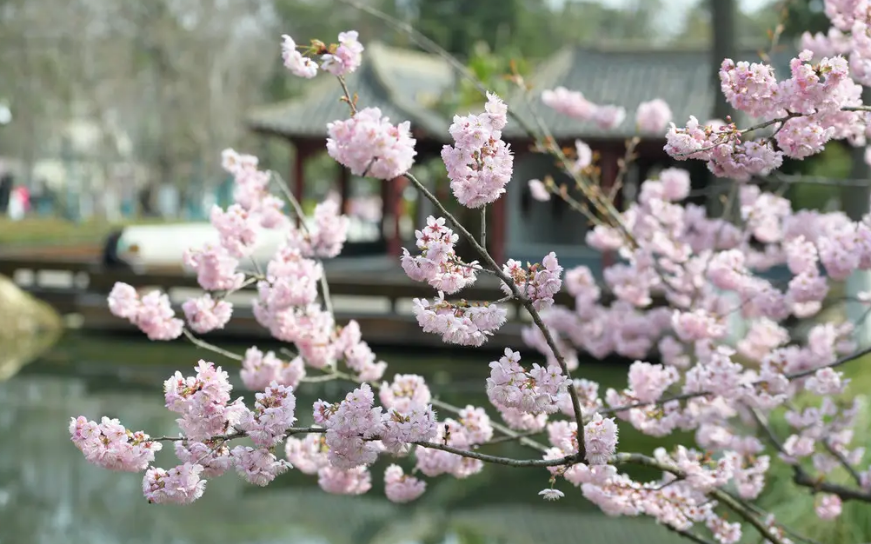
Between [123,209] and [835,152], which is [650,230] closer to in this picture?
[835,152]

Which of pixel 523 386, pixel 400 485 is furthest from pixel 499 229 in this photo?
pixel 523 386

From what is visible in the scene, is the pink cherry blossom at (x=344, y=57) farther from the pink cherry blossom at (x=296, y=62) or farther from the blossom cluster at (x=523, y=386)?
the blossom cluster at (x=523, y=386)

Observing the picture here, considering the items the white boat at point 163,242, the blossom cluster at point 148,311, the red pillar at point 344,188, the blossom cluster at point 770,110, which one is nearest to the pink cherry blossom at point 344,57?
the blossom cluster at point 770,110

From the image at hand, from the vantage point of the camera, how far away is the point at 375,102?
20.7 meters

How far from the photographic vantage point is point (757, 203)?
19.2 feet

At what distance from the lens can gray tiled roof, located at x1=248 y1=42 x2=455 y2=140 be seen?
65.3 feet

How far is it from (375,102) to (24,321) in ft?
25.0

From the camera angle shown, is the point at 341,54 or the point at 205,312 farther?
the point at 205,312

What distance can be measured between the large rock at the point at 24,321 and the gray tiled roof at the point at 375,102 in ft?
16.9

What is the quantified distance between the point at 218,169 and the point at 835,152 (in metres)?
28.8

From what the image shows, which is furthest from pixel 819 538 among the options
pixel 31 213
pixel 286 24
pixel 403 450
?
pixel 286 24

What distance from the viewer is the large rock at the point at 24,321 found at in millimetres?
16125

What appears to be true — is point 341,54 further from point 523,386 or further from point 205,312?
point 205,312

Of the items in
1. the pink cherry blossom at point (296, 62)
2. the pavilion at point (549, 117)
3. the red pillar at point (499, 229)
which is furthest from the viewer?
the red pillar at point (499, 229)
